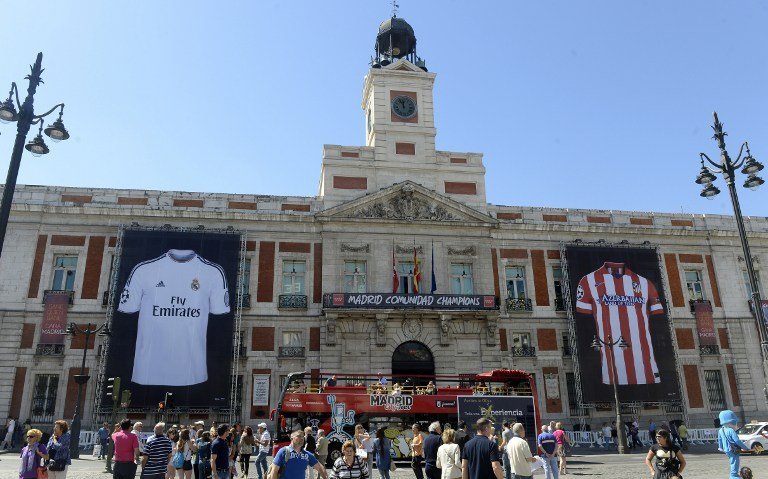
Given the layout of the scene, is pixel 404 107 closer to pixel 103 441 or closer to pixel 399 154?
pixel 399 154

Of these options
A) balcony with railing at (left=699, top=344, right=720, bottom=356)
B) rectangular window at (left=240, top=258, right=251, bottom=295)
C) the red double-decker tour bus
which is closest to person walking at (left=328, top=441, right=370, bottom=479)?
the red double-decker tour bus

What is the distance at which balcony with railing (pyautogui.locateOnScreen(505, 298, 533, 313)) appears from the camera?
3422 cm

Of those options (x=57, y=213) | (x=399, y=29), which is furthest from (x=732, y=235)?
(x=57, y=213)

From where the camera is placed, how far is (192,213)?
3309 cm

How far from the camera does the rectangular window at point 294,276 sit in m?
33.2

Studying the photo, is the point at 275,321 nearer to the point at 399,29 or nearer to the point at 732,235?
the point at 399,29

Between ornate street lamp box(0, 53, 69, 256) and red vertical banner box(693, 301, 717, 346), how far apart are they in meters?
35.2

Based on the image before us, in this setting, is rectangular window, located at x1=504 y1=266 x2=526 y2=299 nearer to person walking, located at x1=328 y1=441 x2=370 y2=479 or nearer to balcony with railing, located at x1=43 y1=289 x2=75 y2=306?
balcony with railing, located at x1=43 y1=289 x2=75 y2=306

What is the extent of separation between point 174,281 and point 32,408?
895cm

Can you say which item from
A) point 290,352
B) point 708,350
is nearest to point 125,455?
point 290,352

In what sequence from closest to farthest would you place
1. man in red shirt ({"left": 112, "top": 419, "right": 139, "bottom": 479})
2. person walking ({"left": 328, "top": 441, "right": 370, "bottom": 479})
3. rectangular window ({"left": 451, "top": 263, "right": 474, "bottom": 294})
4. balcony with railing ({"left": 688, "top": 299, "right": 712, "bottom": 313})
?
person walking ({"left": 328, "top": 441, "right": 370, "bottom": 479})
man in red shirt ({"left": 112, "top": 419, "right": 139, "bottom": 479})
rectangular window ({"left": 451, "top": 263, "right": 474, "bottom": 294})
balcony with railing ({"left": 688, "top": 299, "right": 712, "bottom": 313})

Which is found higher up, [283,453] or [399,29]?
[399,29]

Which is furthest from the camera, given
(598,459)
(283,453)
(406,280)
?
(406,280)

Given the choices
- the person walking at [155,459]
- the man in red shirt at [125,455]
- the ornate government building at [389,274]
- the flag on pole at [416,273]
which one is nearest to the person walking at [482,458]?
the person walking at [155,459]
